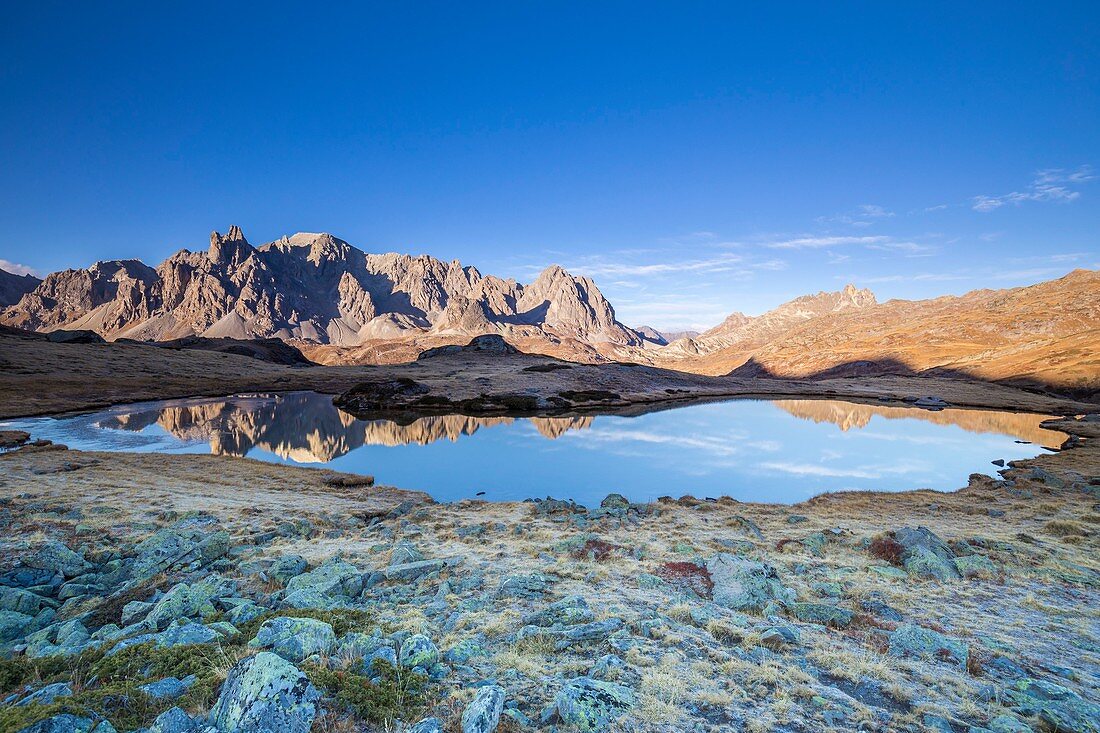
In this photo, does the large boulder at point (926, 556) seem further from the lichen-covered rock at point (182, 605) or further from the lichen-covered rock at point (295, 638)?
the lichen-covered rock at point (182, 605)

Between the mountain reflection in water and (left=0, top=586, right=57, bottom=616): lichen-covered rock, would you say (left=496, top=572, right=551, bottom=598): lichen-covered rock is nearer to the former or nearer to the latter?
(left=0, top=586, right=57, bottom=616): lichen-covered rock

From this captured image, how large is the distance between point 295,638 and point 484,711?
3922 mm

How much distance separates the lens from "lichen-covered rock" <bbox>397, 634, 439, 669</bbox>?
332 inches

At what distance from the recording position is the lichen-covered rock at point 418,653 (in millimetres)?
8422

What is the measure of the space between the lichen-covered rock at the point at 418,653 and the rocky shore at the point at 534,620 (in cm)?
4

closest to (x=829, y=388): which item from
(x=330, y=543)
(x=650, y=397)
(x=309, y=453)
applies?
(x=650, y=397)

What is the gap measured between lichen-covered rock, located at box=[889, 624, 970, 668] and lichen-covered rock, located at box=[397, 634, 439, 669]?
30.8 feet

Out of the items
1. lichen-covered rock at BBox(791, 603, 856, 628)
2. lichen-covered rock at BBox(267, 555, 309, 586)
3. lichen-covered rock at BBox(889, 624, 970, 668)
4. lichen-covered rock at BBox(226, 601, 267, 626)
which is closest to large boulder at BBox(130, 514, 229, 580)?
lichen-covered rock at BBox(267, 555, 309, 586)

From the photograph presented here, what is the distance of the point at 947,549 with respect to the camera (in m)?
16.1

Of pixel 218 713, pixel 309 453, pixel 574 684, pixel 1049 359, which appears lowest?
pixel 309 453

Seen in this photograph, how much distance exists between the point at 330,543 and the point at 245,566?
338 centimetres

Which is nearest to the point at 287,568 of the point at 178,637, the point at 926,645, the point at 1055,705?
the point at 178,637

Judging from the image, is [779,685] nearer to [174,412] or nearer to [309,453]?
[309,453]

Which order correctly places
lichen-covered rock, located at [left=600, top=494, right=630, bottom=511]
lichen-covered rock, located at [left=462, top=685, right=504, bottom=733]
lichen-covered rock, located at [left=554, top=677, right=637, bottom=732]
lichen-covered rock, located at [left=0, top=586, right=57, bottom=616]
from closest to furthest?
1. lichen-covered rock, located at [left=462, top=685, right=504, bottom=733]
2. lichen-covered rock, located at [left=554, top=677, right=637, bottom=732]
3. lichen-covered rock, located at [left=0, top=586, right=57, bottom=616]
4. lichen-covered rock, located at [left=600, top=494, right=630, bottom=511]
